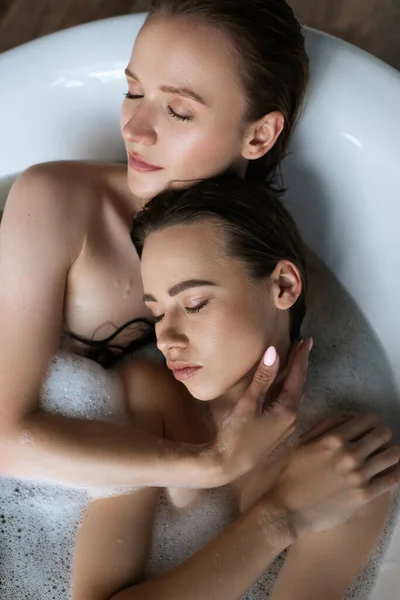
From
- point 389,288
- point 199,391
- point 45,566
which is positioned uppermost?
point 389,288

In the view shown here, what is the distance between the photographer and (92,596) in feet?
3.55

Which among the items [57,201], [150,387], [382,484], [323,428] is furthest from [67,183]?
[382,484]

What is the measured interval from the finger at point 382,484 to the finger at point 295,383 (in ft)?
0.53

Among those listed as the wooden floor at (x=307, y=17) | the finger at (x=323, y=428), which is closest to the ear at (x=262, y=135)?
the finger at (x=323, y=428)

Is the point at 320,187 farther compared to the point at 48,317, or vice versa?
the point at 320,187

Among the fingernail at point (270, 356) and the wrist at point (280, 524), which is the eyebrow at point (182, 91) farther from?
the wrist at point (280, 524)

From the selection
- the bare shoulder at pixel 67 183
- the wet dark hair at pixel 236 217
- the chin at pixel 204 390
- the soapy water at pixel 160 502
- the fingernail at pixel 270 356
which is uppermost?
the wet dark hair at pixel 236 217

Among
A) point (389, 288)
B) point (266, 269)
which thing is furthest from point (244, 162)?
point (389, 288)

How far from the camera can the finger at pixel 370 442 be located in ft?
3.56

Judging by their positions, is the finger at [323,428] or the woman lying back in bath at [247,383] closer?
the woman lying back in bath at [247,383]

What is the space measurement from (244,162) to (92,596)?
721 millimetres

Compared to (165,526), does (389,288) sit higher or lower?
higher

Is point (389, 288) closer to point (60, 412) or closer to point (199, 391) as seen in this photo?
point (199, 391)

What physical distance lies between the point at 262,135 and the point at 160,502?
66 cm
